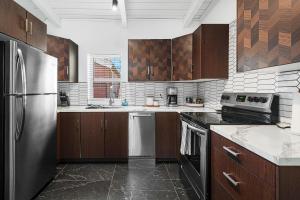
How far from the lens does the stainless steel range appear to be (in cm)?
216

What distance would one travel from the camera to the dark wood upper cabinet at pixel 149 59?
4297 millimetres

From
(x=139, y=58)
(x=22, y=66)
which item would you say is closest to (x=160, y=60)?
(x=139, y=58)

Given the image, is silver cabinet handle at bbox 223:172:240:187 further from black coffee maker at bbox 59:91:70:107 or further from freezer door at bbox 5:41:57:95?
black coffee maker at bbox 59:91:70:107

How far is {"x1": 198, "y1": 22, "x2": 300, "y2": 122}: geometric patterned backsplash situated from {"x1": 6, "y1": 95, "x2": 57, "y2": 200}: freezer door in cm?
212

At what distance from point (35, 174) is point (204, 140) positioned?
1.73 meters

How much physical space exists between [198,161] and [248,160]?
1.05m

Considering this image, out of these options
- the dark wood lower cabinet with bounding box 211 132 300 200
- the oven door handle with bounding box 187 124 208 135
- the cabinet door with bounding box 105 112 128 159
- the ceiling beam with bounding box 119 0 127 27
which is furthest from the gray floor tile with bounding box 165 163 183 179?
the ceiling beam with bounding box 119 0 127 27

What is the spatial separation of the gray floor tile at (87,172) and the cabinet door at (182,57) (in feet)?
5.84

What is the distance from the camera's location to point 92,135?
12.9 feet

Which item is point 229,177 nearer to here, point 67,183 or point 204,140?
point 204,140

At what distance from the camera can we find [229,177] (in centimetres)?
166

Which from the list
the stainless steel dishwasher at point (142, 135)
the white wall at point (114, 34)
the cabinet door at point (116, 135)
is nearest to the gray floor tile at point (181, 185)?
the stainless steel dishwasher at point (142, 135)

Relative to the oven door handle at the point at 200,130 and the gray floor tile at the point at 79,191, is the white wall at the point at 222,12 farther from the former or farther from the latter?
the gray floor tile at the point at 79,191

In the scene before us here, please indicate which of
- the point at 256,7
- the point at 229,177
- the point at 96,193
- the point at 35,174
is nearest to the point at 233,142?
the point at 229,177
